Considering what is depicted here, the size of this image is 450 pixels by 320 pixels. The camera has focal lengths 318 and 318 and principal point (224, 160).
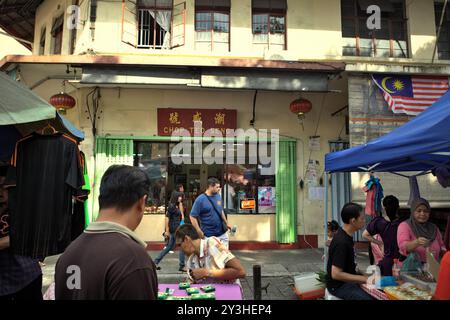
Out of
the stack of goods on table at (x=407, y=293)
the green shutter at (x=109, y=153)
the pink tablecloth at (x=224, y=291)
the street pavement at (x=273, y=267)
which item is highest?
the green shutter at (x=109, y=153)

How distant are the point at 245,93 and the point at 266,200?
3066mm

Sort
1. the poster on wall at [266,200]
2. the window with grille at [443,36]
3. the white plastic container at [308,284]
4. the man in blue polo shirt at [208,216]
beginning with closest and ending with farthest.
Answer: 1. the white plastic container at [308,284]
2. the man in blue polo shirt at [208,216]
3. the poster on wall at [266,200]
4. the window with grille at [443,36]

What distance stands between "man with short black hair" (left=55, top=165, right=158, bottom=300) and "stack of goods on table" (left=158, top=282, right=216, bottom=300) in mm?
1491

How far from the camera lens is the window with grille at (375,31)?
29.6 ft

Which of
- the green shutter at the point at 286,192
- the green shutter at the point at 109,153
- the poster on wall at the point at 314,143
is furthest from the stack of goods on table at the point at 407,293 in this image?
the green shutter at the point at 109,153

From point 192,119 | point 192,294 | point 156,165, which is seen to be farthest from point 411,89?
point 192,294

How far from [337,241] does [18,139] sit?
350 cm

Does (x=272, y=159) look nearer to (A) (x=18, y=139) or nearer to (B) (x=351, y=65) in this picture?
(B) (x=351, y=65)

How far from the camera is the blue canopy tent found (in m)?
2.96

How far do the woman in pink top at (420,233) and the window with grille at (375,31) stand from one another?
598cm

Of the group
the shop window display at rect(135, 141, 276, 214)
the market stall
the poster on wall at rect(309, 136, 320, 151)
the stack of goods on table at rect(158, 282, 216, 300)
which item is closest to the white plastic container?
the market stall

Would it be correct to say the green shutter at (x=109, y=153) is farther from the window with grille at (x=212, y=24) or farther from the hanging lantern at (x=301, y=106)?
the hanging lantern at (x=301, y=106)

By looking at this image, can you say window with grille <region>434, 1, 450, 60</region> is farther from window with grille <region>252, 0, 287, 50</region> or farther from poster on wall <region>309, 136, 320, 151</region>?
window with grille <region>252, 0, 287, 50</region>
